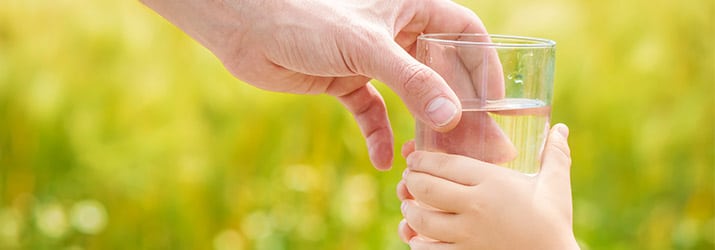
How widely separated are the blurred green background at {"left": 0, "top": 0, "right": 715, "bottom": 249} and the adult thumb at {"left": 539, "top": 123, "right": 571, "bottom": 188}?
75cm

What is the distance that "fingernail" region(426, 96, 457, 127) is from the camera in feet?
2.63

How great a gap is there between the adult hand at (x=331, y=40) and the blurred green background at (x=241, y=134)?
0.56 m

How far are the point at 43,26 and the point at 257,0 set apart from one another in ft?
2.69

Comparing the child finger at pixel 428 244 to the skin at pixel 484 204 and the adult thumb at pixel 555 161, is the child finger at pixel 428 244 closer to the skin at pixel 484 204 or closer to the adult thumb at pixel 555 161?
the skin at pixel 484 204

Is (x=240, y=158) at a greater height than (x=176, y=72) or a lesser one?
lesser

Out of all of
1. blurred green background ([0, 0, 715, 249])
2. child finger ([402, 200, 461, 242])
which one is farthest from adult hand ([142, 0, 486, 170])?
blurred green background ([0, 0, 715, 249])

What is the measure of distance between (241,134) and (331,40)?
0.80 metres

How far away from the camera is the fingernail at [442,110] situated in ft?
2.63

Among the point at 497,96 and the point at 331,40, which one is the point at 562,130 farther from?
the point at 331,40

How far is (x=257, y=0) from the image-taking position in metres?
0.94

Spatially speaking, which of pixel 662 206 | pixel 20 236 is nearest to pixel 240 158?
pixel 20 236

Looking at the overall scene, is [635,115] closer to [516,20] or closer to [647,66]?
[647,66]

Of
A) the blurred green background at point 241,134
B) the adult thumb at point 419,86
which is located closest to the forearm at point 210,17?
the adult thumb at point 419,86

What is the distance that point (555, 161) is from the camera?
896 mm
